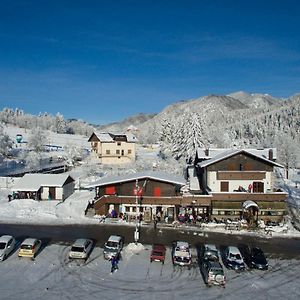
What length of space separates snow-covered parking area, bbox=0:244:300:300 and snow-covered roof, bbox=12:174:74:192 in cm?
2314

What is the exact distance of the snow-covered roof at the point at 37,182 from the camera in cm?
5337

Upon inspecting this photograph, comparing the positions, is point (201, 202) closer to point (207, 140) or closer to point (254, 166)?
point (254, 166)

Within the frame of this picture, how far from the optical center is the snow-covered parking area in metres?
24.7

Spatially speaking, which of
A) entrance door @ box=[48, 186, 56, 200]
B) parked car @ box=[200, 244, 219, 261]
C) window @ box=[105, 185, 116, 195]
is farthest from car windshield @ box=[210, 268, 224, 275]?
entrance door @ box=[48, 186, 56, 200]

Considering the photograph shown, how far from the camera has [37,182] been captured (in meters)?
54.9

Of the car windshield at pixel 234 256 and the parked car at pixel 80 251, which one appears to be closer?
the car windshield at pixel 234 256

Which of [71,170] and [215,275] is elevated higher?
[71,170]

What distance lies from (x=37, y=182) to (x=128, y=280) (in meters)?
32.2

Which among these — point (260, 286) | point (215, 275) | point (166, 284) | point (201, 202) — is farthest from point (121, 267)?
point (201, 202)

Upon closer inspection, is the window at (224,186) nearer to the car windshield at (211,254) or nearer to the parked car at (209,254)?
the parked car at (209,254)

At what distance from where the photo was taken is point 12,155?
10619 cm

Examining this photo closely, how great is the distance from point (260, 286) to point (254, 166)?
23595mm

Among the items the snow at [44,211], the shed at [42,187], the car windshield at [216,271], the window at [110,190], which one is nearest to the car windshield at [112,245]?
the car windshield at [216,271]

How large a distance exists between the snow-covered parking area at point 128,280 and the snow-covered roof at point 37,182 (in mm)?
23145
